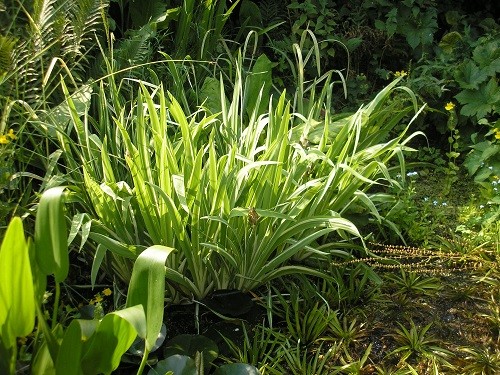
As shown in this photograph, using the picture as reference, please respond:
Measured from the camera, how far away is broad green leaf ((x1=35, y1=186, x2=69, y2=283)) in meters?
1.53

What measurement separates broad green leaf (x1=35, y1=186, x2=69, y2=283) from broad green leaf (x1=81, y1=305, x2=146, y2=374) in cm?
18

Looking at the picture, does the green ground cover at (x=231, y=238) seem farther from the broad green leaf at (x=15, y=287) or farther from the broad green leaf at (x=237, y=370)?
the broad green leaf at (x=15, y=287)

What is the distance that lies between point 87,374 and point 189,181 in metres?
0.73

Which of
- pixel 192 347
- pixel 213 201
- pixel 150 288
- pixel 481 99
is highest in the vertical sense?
pixel 150 288

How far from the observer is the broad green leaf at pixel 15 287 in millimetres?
1434

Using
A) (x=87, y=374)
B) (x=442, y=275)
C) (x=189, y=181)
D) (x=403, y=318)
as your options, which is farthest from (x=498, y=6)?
(x=87, y=374)

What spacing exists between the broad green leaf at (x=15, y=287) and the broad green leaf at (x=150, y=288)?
0.81 ft

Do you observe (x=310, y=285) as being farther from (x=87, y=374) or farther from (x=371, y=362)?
(x=87, y=374)

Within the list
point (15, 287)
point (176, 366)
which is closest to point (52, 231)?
point (15, 287)

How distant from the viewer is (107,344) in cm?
167

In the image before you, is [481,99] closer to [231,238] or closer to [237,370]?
[231,238]

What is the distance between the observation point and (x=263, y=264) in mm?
2406

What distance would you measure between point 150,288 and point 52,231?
10.4 inches

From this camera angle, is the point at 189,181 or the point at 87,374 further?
the point at 189,181
